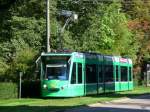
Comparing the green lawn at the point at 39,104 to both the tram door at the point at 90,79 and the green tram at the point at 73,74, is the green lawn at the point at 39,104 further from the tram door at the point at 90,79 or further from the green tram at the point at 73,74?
the tram door at the point at 90,79

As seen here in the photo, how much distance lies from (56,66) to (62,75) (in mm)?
712

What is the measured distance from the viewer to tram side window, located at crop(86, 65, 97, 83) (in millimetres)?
40625

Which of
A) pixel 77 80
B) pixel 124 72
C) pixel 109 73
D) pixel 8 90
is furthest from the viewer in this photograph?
pixel 124 72

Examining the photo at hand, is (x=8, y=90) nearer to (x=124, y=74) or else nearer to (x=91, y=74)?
(x=91, y=74)

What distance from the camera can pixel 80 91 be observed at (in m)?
39.1

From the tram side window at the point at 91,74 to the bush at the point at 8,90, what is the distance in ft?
17.7

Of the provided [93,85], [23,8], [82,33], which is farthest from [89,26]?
[93,85]

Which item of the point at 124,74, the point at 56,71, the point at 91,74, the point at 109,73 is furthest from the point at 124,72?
the point at 56,71

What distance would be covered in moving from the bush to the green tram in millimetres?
1930

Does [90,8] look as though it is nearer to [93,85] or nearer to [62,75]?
[93,85]

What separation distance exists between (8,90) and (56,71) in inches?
135

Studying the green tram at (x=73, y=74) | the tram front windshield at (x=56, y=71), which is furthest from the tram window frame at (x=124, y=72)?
the tram front windshield at (x=56, y=71)

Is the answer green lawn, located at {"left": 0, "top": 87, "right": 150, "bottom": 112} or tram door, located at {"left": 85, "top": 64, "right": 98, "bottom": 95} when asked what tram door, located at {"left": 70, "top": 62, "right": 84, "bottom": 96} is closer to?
tram door, located at {"left": 85, "top": 64, "right": 98, "bottom": 95}

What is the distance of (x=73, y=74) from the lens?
37.7 metres
